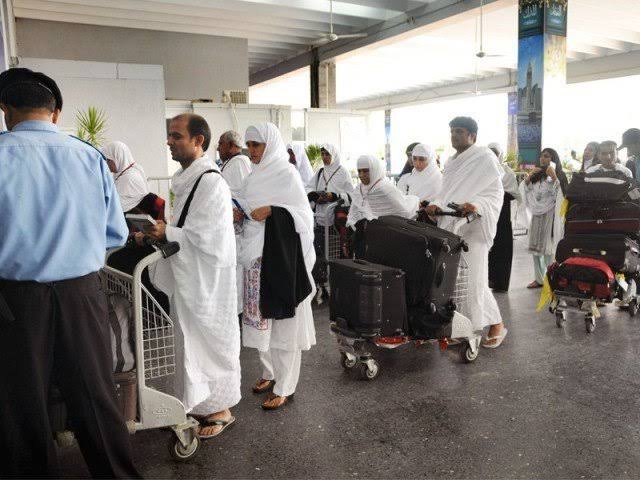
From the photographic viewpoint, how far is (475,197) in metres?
3.92

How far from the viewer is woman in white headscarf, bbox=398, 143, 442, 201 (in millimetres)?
5754

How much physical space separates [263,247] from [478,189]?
157 cm

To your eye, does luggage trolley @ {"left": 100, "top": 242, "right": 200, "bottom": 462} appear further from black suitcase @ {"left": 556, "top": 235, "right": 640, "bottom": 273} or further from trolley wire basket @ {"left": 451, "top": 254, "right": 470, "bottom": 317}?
black suitcase @ {"left": 556, "top": 235, "right": 640, "bottom": 273}

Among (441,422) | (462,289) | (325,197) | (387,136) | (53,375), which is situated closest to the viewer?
(53,375)

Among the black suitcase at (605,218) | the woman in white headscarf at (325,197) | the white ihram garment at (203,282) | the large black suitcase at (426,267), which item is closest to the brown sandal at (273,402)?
the white ihram garment at (203,282)

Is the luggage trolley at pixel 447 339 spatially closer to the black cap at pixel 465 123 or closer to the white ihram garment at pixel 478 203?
the white ihram garment at pixel 478 203

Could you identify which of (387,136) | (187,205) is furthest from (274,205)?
(387,136)

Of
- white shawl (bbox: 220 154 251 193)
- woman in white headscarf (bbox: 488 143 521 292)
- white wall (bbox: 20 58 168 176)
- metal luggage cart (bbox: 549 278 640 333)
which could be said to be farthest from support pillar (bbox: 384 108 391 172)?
white shawl (bbox: 220 154 251 193)

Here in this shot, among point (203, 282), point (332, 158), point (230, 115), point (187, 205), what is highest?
point (230, 115)

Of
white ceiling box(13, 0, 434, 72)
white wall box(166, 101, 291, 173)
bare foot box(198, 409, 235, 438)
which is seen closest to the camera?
bare foot box(198, 409, 235, 438)

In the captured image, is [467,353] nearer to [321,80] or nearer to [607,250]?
[607,250]

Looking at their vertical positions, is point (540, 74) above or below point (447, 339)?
above

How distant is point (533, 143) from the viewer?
8758 millimetres

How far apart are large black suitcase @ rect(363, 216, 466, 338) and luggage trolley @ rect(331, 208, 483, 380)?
73mm
